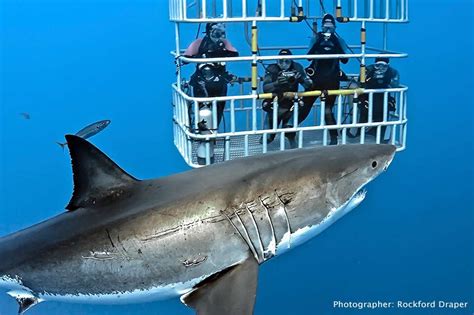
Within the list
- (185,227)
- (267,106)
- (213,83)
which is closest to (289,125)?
(267,106)

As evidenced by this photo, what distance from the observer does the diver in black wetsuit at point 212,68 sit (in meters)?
2.85

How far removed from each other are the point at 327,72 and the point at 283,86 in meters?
0.30

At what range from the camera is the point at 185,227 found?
159cm

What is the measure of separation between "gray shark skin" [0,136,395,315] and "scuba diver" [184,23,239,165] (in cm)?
85

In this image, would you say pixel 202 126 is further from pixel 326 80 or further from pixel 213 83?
pixel 326 80

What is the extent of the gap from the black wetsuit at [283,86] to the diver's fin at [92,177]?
116 centimetres

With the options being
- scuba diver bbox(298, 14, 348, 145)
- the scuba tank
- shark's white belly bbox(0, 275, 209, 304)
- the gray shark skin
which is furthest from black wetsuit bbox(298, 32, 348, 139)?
shark's white belly bbox(0, 275, 209, 304)

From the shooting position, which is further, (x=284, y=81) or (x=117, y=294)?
(x=284, y=81)

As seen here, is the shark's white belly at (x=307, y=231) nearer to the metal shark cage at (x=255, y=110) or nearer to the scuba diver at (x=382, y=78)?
the metal shark cage at (x=255, y=110)

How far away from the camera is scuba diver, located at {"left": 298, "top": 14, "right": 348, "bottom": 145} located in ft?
9.82

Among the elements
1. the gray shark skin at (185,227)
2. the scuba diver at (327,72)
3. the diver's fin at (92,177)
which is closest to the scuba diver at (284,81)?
the scuba diver at (327,72)

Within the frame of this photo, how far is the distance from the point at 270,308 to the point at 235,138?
2.27 m

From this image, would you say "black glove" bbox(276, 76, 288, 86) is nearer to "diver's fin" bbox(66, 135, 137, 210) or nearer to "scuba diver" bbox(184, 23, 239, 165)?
"scuba diver" bbox(184, 23, 239, 165)

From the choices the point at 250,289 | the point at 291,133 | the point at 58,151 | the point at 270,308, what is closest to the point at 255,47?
the point at 291,133
